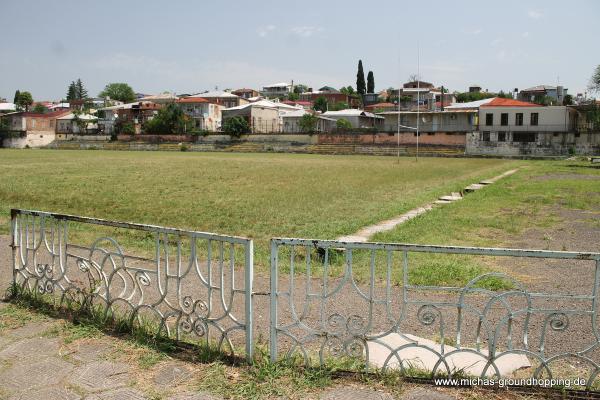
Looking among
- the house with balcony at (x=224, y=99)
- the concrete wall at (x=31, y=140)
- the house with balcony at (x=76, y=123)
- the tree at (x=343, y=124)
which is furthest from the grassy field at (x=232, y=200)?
the house with balcony at (x=224, y=99)

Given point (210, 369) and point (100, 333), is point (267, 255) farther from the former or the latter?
point (210, 369)

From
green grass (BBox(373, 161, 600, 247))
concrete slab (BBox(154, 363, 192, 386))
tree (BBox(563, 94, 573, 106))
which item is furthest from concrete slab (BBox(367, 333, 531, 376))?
tree (BBox(563, 94, 573, 106))

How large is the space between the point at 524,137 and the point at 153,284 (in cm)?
6286

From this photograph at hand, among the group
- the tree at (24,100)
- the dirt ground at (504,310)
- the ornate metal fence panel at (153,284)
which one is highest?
the tree at (24,100)

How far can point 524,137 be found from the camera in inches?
2457

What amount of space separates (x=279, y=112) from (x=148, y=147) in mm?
25707

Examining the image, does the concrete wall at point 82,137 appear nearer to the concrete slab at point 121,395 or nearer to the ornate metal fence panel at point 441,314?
the ornate metal fence panel at point 441,314

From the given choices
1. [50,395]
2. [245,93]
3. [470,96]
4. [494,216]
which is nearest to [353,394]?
[50,395]

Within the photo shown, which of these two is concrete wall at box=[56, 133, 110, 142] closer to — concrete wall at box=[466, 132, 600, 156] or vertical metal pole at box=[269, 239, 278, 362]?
concrete wall at box=[466, 132, 600, 156]

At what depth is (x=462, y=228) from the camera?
11.8 meters

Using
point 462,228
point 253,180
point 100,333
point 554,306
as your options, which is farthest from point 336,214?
point 253,180

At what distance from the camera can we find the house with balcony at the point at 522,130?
56.3m

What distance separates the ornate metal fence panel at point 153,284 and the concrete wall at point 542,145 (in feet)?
174

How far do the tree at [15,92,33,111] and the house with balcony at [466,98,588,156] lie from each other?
9967 centimetres
